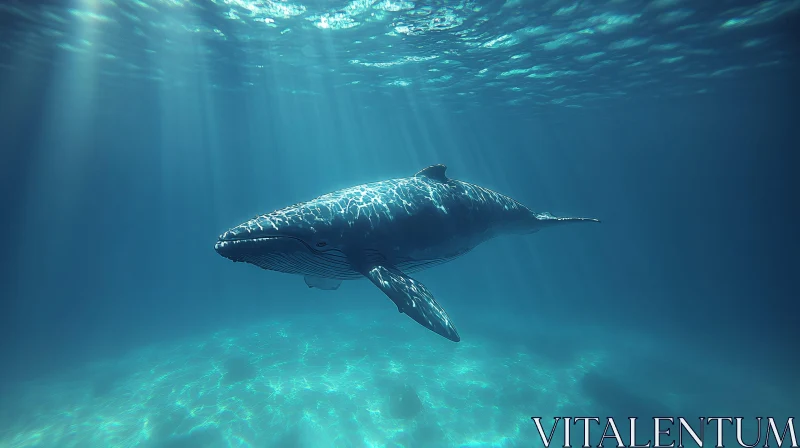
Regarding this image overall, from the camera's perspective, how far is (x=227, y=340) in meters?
29.9

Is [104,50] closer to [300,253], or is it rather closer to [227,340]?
[227,340]

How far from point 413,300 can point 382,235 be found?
1.69m

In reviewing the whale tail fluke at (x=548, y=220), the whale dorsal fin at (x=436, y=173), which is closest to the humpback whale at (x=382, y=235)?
the whale dorsal fin at (x=436, y=173)

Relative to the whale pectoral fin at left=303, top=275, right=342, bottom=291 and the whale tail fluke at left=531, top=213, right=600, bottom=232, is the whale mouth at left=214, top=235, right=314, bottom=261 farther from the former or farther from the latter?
the whale tail fluke at left=531, top=213, right=600, bottom=232

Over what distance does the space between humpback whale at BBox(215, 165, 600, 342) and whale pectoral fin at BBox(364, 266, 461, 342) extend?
2cm

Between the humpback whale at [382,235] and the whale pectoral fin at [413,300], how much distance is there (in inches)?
0.7

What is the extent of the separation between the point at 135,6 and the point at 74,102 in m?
36.9

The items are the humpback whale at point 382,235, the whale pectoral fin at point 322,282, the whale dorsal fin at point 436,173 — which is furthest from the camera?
the whale dorsal fin at point 436,173

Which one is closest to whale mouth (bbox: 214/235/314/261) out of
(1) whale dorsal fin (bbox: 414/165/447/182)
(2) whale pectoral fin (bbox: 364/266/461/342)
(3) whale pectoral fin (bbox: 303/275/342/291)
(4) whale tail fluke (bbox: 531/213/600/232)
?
Answer: (2) whale pectoral fin (bbox: 364/266/461/342)

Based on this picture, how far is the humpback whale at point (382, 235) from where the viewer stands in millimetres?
5668

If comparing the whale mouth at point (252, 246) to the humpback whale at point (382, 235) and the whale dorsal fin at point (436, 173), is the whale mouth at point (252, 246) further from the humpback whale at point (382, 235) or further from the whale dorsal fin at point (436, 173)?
the whale dorsal fin at point (436, 173)

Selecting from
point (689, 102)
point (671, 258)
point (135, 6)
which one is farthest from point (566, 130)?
point (135, 6)

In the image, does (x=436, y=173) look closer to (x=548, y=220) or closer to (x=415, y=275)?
(x=548, y=220)

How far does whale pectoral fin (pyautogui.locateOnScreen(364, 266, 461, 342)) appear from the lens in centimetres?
544
